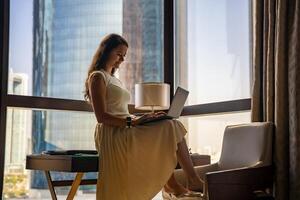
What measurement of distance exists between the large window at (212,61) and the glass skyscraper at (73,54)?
0.38 meters

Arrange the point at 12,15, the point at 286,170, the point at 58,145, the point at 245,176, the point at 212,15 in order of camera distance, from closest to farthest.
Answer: the point at 245,176
the point at 286,170
the point at 12,15
the point at 58,145
the point at 212,15

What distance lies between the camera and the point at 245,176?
2.90 metres

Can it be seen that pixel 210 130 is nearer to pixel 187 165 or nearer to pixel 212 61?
pixel 212 61

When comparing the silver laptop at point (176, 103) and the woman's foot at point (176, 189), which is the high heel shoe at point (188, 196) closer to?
the woman's foot at point (176, 189)

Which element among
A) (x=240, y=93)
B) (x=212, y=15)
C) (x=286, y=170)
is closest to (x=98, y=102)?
(x=286, y=170)

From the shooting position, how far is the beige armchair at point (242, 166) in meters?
2.76

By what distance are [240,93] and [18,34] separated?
227cm

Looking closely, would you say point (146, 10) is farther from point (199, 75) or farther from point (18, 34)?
point (18, 34)

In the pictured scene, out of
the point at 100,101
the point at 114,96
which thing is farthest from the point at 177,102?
the point at 100,101

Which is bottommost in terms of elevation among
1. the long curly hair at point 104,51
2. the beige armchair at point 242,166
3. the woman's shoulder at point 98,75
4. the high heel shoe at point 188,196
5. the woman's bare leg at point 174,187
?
the high heel shoe at point 188,196

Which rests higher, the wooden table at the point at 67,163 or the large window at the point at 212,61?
the large window at the point at 212,61

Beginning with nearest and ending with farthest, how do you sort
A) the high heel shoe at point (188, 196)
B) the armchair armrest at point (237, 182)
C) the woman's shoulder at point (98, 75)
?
the armchair armrest at point (237, 182) < the high heel shoe at point (188, 196) < the woman's shoulder at point (98, 75)

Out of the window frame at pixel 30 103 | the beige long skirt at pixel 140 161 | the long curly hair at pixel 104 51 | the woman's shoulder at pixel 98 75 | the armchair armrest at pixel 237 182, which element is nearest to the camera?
the armchair armrest at pixel 237 182

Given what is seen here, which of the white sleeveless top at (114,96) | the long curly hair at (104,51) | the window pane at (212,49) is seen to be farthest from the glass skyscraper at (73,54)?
the white sleeveless top at (114,96)
